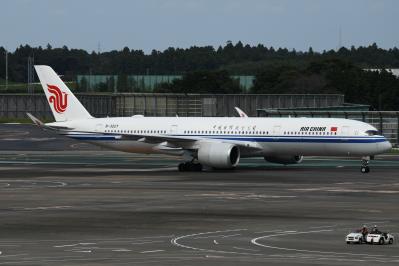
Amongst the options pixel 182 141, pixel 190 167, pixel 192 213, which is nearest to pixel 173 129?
pixel 182 141

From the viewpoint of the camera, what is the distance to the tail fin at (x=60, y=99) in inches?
3120

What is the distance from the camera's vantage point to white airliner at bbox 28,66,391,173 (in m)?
70.3

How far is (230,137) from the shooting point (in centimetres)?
7288

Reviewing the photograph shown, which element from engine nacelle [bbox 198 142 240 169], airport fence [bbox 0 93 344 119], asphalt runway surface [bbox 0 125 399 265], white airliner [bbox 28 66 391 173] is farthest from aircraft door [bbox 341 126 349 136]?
airport fence [bbox 0 93 344 119]

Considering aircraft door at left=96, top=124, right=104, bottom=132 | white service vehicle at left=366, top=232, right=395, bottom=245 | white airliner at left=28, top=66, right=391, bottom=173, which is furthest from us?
aircraft door at left=96, top=124, right=104, bottom=132

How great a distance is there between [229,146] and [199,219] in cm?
2903

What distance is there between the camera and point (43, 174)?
69.2 metres

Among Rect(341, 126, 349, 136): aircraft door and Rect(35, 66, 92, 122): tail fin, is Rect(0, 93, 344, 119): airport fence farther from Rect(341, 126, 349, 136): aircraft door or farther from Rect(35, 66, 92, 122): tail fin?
Rect(341, 126, 349, 136): aircraft door

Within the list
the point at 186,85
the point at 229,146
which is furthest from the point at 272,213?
the point at 186,85

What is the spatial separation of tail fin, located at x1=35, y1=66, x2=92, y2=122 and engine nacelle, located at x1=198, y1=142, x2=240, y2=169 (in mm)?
11873

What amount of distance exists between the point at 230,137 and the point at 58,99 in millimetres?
14117

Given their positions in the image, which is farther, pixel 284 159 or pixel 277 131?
pixel 284 159

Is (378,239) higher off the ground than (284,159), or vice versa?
(284,159)

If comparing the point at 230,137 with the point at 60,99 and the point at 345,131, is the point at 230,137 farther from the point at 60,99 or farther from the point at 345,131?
the point at 60,99
